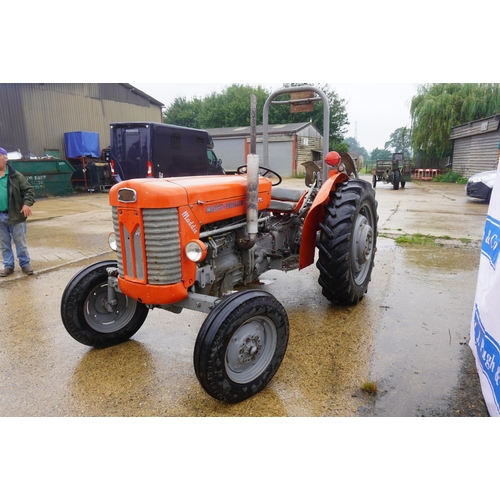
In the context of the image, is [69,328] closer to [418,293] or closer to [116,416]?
[116,416]

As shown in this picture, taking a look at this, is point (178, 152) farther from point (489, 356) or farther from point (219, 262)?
point (489, 356)

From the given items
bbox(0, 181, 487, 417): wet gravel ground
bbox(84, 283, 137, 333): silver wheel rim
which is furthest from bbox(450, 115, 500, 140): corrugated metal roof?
bbox(84, 283, 137, 333): silver wheel rim

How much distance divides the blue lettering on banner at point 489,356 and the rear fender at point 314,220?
1.50 metres

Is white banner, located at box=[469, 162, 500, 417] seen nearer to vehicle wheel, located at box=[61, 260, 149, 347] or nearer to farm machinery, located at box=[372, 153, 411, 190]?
vehicle wheel, located at box=[61, 260, 149, 347]

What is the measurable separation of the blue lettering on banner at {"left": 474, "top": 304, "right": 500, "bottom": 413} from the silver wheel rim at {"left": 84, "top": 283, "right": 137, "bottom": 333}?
253 centimetres

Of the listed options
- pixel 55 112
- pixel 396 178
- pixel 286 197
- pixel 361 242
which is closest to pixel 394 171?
pixel 396 178

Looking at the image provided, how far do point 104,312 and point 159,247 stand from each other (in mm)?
1005

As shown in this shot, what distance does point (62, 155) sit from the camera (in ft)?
60.2

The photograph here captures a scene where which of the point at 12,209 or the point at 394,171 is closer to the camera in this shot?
the point at 12,209

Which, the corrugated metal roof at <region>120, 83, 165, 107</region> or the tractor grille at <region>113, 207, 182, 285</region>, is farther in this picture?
the corrugated metal roof at <region>120, 83, 165, 107</region>

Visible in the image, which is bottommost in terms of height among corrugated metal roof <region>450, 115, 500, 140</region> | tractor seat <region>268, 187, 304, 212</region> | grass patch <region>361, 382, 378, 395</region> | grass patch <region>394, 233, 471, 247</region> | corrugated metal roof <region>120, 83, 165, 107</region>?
grass patch <region>394, 233, 471, 247</region>

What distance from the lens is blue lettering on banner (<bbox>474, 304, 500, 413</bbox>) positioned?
7.83 ft

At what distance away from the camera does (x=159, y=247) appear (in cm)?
265

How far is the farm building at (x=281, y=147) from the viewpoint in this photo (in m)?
27.9
